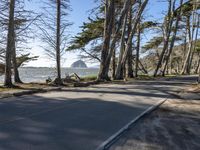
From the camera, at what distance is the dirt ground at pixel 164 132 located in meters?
6.66

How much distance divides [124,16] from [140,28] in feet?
43.8

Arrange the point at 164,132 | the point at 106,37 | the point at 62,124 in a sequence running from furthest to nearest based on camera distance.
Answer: the point at 106,37 → the point at 62,124 → the point at 164,132

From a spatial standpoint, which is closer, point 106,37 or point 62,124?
point 62,124

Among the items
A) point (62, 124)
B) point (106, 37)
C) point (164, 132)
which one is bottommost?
point (164, 132)

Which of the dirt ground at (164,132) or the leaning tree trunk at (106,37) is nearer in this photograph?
the dirt ground at (164,132)

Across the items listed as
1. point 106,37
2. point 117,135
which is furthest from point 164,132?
point 106,37

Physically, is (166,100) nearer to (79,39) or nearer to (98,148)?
(98,148)

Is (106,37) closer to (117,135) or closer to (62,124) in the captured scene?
(62,124)

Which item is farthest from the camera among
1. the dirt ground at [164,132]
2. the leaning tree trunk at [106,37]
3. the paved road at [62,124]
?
the leaning tree trunk at [106,37]

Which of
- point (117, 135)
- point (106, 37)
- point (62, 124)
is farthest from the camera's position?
point (106, 37)

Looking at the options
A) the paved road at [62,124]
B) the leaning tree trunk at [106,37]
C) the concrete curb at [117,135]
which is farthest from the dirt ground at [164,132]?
the leaning tree trunk at [106,37]

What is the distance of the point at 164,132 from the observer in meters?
7.97

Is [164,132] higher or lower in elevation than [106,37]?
lower

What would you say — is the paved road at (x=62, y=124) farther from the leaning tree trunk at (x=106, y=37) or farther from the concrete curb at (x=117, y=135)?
the leaning tree trunk at (x=106, y=37)
